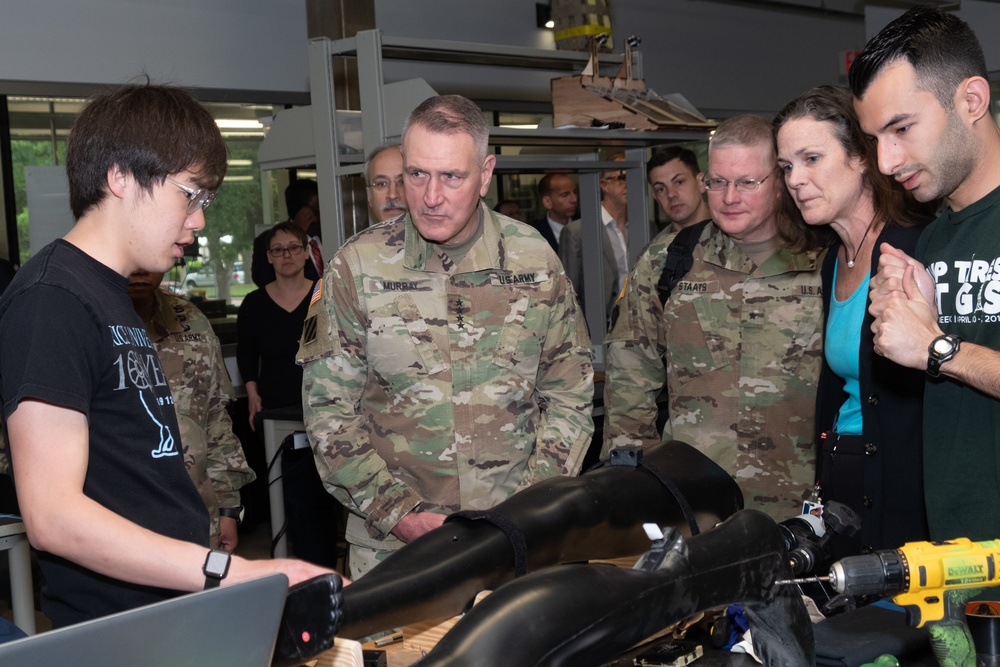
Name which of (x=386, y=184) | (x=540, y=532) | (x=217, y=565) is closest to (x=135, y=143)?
(x=217, y=565)

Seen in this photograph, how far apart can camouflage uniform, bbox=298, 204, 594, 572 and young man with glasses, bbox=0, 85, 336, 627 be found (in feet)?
2.16

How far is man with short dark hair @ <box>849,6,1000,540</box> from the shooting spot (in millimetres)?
1467

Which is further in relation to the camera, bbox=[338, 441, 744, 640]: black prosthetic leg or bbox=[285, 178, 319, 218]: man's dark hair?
bbox=[285, 178, 319, 218]: man's dark hair

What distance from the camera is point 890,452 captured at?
5.67 ft

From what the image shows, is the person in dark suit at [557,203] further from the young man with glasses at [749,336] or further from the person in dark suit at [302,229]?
the young man with glasses at [749,336]

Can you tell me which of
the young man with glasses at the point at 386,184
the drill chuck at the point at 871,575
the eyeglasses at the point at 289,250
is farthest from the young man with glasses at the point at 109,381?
the eyeglasses at the point at 289,250

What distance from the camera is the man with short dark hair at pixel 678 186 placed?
4.04m

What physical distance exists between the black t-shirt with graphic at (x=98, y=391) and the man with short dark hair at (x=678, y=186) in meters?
2.94

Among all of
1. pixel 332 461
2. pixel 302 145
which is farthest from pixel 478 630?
pixel 302 145

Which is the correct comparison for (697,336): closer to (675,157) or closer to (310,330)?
(310,330)

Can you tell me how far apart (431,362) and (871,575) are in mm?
1195

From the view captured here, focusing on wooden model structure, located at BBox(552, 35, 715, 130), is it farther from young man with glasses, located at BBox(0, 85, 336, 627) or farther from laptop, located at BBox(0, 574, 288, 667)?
laptop, located at BBox(0, 574, 288, 667)

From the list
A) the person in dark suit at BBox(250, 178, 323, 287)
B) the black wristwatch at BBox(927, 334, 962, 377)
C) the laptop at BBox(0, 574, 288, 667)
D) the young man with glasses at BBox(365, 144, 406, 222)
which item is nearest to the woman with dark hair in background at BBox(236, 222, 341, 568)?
the person in dark suit at BBox(250, 178, 323, 287)

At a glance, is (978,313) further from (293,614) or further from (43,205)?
(43,205)
